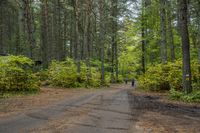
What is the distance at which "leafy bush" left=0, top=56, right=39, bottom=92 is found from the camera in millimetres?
17734

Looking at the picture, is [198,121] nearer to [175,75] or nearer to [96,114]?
[96,114]

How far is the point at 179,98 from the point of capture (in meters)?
16.9

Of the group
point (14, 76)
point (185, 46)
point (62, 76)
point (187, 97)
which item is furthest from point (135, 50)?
point (187, 97)

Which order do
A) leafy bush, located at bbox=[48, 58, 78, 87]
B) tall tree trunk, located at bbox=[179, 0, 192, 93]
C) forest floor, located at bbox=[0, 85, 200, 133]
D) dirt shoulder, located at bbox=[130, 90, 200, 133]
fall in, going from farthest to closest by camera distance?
leafy bush, located at bbox=[48, 58, 78, 87]
tall tree trunk, located at bbox=[179, 0, 192, 93]
dirt shoulder, located at bbox=[130, 90, 200, 133]
forest floor, located at bbox=[0, 85, 200, 133]

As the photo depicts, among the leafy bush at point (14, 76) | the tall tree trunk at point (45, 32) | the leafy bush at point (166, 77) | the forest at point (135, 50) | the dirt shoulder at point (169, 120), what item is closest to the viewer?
the dirt shoulder at point (169, 120)

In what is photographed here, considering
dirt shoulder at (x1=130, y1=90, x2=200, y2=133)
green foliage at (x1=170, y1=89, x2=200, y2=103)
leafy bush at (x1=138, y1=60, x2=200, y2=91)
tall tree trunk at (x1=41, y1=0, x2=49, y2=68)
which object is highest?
tall tree trunk at (x1=41, y1=0, x2=49, y2=68)

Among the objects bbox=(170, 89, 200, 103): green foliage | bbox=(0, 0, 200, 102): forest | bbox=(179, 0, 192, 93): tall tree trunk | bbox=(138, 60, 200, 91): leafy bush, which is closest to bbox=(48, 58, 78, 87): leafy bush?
bbox=(0, 0, 200, 102): forest

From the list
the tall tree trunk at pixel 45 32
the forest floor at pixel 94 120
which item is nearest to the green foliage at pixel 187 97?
the forest floor at pixel 94 120

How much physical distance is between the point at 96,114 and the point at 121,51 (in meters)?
55.3

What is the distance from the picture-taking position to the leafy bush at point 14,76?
58.2 feet

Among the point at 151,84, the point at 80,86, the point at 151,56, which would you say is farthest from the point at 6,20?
the point at 151,84

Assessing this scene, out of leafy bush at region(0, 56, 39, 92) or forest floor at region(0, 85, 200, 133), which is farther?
leafy bush at region(0, 56, 39, 92)

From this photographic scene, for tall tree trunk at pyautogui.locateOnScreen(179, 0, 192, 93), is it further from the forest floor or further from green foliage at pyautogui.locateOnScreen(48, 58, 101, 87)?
green foliage at pyautogui.locateOnScreen(48, 58, 101, 87)

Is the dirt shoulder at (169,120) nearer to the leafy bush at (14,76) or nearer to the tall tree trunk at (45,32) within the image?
the leafy bush at (14,76)
